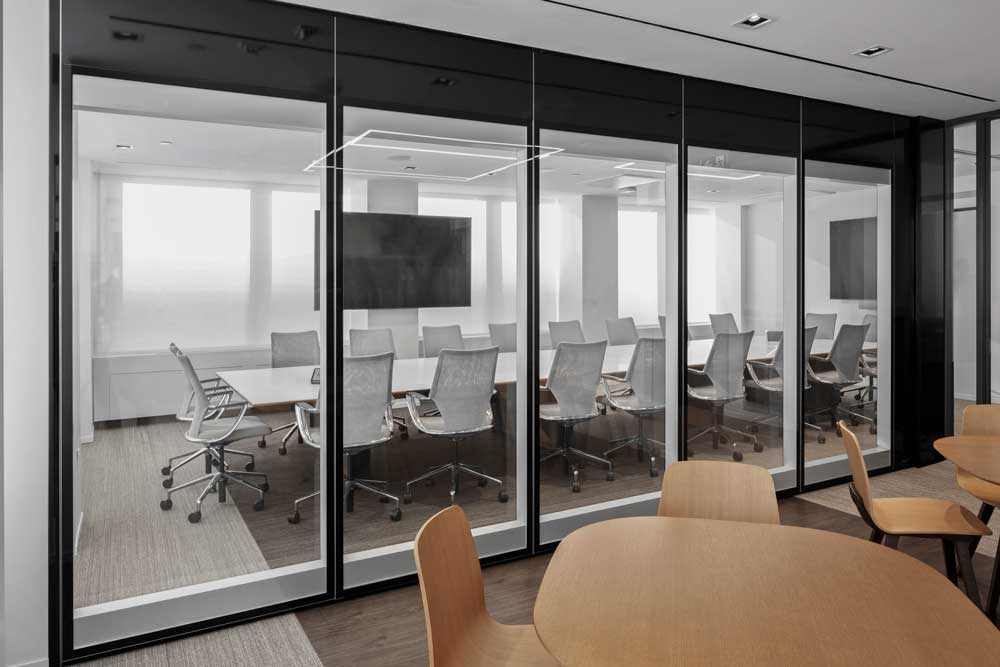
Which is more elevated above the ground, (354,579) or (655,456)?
(655,456)

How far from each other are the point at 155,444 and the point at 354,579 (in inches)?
48.1

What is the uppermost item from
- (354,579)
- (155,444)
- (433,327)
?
(433,327)

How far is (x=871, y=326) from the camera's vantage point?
5.79m

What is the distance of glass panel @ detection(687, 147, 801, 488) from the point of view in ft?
15.8

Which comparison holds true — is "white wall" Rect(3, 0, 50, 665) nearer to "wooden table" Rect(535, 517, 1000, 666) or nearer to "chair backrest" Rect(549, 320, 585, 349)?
"wooden table" Rect(535, 517, 1000, 666)

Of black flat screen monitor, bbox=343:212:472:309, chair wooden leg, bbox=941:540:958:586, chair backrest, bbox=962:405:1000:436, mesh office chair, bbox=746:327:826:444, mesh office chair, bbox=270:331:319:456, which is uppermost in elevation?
black flat screen monitor, bbox=343:212:472:309

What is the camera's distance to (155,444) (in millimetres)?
3205

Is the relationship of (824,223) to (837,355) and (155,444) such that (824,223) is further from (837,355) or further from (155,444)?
(155,444)

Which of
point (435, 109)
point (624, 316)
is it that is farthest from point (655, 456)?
point (435, 109)

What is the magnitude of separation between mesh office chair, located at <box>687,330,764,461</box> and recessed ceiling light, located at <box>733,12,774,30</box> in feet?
6.84

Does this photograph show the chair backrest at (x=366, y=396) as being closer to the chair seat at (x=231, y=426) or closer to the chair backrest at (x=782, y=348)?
the chair seat at (x=231, y=426)

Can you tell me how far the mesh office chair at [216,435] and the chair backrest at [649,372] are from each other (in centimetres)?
238

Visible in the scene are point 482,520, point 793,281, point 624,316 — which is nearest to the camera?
point 482,520

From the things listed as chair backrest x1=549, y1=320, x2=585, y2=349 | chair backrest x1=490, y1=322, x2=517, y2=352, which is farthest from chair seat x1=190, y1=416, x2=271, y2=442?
chair backrest x1=549, y1=320, x2=585, y2=349
